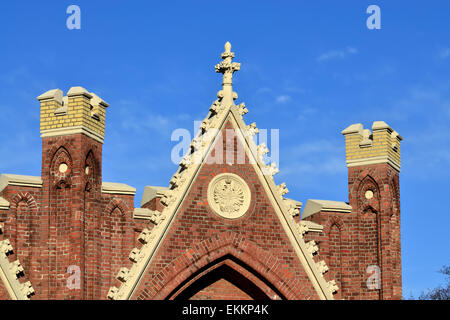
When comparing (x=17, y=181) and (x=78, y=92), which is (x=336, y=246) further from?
(x=17, y=181)

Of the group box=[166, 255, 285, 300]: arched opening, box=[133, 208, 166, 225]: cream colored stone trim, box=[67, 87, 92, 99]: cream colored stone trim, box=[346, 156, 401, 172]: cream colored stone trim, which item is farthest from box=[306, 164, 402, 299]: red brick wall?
box=[67, 87, 92, 99]: cream colored stone trim

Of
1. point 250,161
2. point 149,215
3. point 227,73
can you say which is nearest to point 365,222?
point 250,161

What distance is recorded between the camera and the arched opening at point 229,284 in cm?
2677

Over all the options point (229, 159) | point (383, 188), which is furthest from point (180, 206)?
point (383, 188)

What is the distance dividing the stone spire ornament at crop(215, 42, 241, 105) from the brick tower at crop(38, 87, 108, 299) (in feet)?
11.8

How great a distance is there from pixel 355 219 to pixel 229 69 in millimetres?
5468

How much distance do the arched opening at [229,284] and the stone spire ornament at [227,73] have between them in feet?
13.6

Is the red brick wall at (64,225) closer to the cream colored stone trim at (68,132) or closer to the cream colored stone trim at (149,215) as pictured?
the cream colored stone trim at (68,132)

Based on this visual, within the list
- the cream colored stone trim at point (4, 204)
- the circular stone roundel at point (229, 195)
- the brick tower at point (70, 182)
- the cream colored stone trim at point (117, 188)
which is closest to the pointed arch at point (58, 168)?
the brick tower at point (70, 182)

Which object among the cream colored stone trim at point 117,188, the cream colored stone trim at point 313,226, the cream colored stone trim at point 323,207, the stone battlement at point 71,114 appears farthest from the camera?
the cream colored stone trim at point 323,207

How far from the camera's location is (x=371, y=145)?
97.1ft
